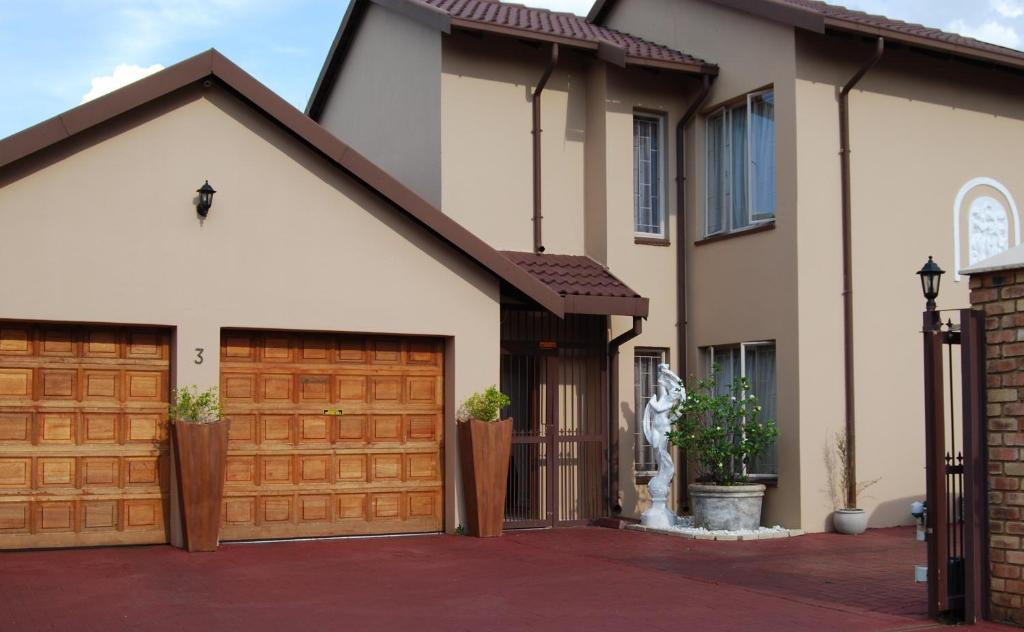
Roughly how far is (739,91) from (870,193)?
2172 mm

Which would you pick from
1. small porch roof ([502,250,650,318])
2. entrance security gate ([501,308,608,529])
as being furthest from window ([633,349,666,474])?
small porch roof ([502,250,650,318])

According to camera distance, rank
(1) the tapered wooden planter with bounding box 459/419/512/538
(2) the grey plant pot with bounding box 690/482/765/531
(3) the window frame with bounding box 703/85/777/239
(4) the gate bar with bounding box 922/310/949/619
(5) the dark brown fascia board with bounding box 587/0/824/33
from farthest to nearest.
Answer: (3) the window frame with bounding box 703/85/777/239
(5) the dark brown fascia board with bounding box 587/0/824/33
(2) the grey plant pot with bounding box 690/482/765/531
(1) the tapered wooden planter with bounding box 459/419/512/538
(4) the gate bar with bounding box 922/310/949/619

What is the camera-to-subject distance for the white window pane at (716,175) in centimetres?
1625

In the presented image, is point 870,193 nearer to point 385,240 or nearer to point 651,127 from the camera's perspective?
point 651,127

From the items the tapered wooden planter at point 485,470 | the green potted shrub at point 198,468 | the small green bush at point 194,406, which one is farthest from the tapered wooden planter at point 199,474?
the tapered wooden planter at point 485,470

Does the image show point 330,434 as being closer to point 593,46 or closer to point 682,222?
point 682,222

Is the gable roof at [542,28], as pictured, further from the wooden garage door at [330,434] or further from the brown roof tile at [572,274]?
the wooden garage door at [330,434]

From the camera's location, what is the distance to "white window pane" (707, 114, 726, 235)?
53.3ft

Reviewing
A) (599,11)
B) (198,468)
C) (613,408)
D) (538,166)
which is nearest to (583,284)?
(613,408)

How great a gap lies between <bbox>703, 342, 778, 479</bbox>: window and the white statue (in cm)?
82

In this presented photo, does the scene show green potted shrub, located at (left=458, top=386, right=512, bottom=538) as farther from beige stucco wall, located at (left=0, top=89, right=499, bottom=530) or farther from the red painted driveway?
the red painted driveway

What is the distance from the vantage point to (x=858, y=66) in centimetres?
1530

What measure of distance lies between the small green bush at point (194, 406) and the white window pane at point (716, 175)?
24.3 feet

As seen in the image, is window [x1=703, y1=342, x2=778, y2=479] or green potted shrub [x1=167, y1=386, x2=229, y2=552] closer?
green potted shrub [x1=167, y1=386, x2=229, y2=552]
